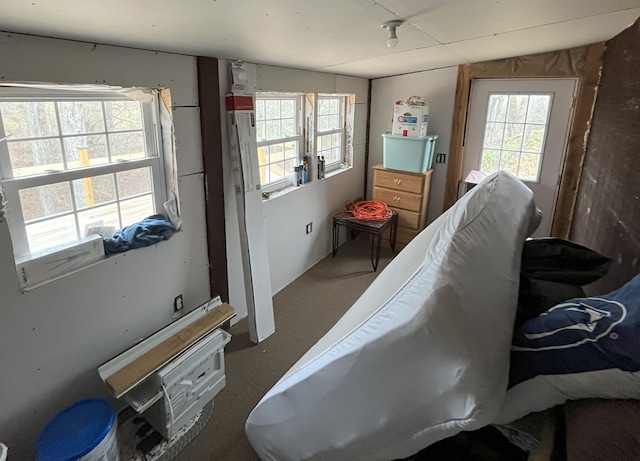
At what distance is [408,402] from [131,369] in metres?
1.62

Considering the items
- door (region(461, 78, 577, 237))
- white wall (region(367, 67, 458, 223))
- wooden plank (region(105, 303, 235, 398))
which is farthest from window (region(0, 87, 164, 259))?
door (region(461, 78, 577, 237))

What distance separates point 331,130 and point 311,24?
8.09ft

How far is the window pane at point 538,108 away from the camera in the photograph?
11.7ft

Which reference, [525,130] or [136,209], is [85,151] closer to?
[136,209]

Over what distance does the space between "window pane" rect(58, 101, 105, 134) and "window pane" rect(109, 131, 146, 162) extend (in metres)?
0.10

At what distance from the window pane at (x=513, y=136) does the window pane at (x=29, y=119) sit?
3898 millimetres

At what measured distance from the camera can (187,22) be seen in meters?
1.48

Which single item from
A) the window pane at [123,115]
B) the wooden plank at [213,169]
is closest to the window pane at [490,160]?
the wooden plank at [213,169]

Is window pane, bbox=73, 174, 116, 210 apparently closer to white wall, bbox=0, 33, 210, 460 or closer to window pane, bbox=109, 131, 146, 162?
window pane, bbox=109, 131, 146, 162

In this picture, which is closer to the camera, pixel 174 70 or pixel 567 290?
pixel 567 290

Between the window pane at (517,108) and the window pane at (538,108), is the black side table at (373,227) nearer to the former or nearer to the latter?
the window pane at (517,108)

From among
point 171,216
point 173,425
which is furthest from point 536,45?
point 173,425

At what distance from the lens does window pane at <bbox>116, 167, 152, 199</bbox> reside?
84.4 inches

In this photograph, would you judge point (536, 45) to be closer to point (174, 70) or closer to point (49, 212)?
point (174, 70)
